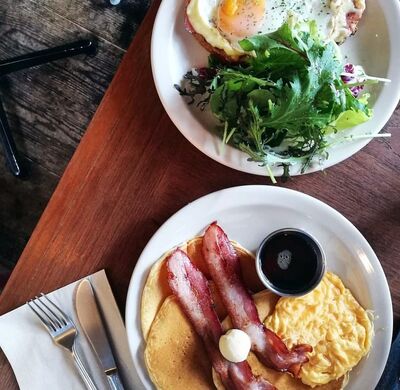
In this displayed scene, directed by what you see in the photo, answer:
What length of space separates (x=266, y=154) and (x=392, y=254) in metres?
0.45

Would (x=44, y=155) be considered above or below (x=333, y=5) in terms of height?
below

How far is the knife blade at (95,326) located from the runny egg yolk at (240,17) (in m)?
0.77

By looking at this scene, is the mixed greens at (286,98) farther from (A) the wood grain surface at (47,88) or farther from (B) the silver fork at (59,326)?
(A) the wood grain surface at (47,88)

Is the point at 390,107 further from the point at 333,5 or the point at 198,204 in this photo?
the point at 198,204

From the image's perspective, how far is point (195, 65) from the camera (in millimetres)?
1651

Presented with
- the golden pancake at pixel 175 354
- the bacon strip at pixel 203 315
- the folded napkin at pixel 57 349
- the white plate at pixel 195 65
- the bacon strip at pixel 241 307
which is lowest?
the folded napkin at pixel 57 349

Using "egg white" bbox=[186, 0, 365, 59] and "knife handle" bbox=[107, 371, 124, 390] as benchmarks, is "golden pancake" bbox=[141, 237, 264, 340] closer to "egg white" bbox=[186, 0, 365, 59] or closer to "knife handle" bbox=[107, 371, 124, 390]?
"knife handle" bbox=[107, 371, 124, 390]

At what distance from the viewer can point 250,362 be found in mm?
1601

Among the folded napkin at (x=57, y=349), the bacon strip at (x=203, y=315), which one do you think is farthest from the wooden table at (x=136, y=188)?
the bacon strip at (x=203, y=315)

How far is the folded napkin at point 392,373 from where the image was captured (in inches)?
63.6

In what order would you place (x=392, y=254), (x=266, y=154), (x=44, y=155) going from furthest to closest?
(x=44, y=155)
(x=392, y=254)
(x=266, y=154)

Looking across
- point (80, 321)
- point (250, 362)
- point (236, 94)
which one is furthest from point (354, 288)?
point (80, 321)

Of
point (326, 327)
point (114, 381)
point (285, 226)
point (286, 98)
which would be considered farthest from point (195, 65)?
point (114, 381)

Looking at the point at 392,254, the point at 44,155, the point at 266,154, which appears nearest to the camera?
the point at 266,154
